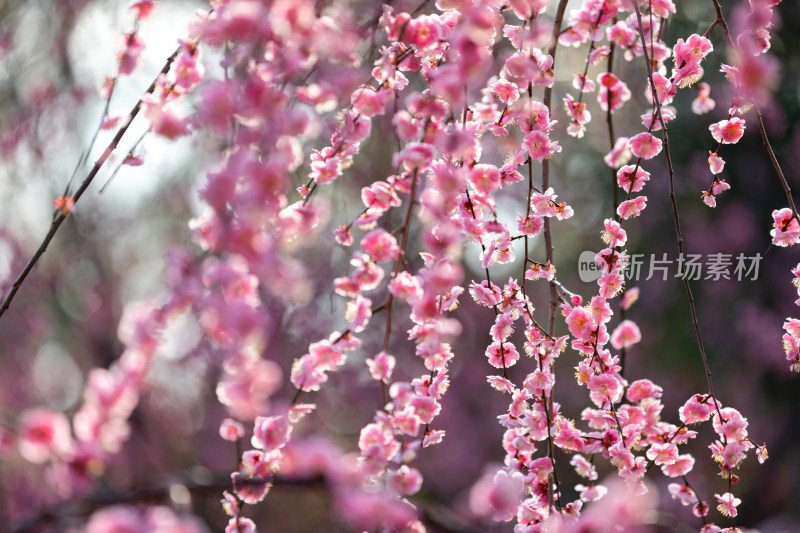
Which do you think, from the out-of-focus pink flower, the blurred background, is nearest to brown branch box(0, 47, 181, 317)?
the out-of-focus pink flower

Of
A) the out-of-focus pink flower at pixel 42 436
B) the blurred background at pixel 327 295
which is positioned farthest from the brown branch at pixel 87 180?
the blurred background at pixel 327 295

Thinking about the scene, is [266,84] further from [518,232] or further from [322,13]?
[518,232]

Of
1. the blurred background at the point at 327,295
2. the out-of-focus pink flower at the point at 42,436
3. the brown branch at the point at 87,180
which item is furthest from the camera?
the blurred background at the point at 327,295

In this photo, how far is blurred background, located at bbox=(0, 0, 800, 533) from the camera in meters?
3.60

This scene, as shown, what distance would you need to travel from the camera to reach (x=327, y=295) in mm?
3346

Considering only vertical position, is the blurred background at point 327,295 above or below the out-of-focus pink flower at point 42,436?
below

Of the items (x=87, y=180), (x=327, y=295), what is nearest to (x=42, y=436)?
(x=87, y=180)

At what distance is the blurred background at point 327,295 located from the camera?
360 cm

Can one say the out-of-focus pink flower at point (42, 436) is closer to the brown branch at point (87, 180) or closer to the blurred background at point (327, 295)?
the brown branch at point (87, 180)

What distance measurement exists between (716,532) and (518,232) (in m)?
0.63

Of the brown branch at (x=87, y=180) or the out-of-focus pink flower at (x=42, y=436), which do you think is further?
the brown branch at (x=87, y=180)

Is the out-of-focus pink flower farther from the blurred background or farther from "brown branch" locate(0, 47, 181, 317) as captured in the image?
the blurred background

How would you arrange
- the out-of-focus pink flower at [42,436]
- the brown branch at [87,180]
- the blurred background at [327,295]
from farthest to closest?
the blurred background at [327,295], the brown branch at [87,180], the out-of-focus pink flower at [42,436]

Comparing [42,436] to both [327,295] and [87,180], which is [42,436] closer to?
[87,180]
